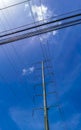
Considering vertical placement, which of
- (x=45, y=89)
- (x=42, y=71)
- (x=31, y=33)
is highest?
(x=42, y=71)

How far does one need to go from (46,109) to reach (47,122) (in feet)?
4.70

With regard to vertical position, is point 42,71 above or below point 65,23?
above

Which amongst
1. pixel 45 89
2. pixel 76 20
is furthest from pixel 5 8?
pixel 45 89

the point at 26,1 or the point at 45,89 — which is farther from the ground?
the point at 45,89

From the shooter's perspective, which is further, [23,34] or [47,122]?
[47,122]

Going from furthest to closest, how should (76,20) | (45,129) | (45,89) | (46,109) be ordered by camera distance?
(45,89), (46,109), (45,129), (76,20)

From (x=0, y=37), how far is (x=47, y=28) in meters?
1.92

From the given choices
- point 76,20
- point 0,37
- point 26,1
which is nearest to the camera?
point 76,20

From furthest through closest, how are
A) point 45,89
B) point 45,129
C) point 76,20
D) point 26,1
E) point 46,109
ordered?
1. point 45,89
2. point 46,109
3. point 45,129
4. point 26,1
5. point 76,20

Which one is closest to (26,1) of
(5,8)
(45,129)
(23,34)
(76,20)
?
(5,8)

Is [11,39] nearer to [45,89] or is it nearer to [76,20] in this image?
[76,20]

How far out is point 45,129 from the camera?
15461 mm

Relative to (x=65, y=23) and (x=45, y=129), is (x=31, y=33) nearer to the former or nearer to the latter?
→ (x=65, y=23)

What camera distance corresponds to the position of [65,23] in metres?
8.56
